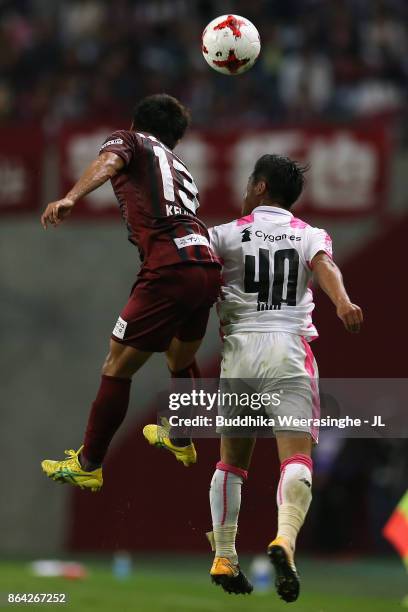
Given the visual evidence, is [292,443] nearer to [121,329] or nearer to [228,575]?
[228,575]

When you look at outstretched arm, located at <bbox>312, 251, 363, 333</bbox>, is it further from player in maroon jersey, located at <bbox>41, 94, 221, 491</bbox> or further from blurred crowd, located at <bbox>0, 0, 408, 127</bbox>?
blurred crowd, located at <bbox>0, 0, 408, 127</bbox>

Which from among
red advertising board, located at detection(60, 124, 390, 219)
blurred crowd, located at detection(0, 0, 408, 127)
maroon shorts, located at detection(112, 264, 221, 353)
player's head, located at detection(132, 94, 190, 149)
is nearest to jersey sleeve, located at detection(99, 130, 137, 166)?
player's head, located at detection(132, 94, 190, 149)

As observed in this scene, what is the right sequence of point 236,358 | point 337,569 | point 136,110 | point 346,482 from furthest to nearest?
point 346,482 → point 337,569 → point 136,110 → point 236,358

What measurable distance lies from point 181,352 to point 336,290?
1154 millimetres

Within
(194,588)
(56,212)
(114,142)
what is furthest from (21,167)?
(56,212)

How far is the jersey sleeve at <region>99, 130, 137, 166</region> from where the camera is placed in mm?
7844

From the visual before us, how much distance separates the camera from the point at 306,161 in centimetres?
1650

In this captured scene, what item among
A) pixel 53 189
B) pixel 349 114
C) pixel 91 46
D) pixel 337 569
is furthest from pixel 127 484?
pixel 91 46

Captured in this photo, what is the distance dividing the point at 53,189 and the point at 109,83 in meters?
1.90

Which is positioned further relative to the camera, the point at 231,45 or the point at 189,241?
the point at 231,45

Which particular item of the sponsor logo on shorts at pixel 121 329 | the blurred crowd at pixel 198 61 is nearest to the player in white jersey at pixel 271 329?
the sponsor logo on shorts at pixel 121 329

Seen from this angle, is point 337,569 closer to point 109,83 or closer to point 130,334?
point 109,83

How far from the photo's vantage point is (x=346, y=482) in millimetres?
17469

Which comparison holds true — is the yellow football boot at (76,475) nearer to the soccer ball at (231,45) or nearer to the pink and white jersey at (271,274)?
the pink and white jersey at (271,274)
